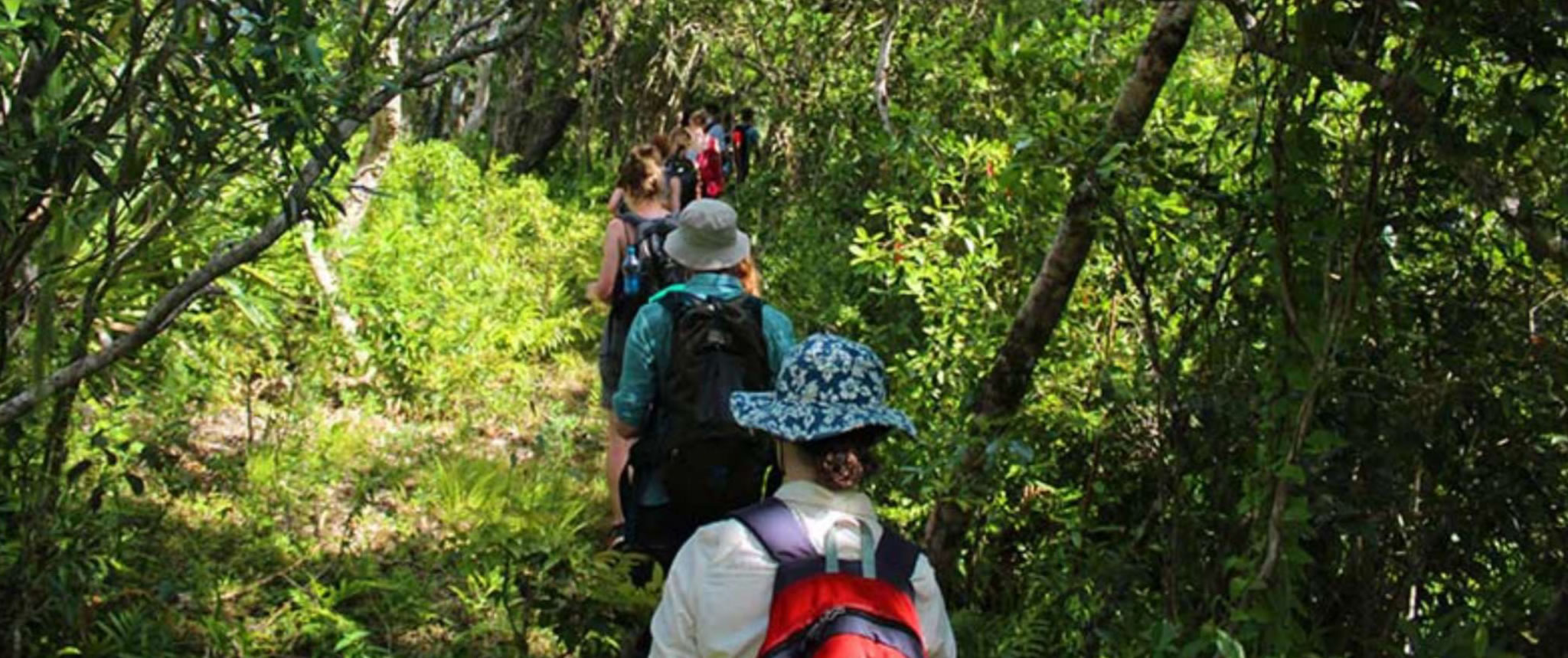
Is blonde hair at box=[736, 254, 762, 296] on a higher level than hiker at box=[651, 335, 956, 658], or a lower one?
higher

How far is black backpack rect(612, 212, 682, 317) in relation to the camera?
6.37 m

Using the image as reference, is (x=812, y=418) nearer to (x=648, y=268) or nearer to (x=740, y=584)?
(x=740, y=584)

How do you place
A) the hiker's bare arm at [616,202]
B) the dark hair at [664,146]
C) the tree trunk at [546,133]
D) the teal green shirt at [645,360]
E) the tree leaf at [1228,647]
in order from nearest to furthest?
the tree leaf at [1228,647] → the teal green shirt at [645,360] → the hiker's bare arm at [616,202] → the dark hair at [664,146] → the tree trunk at [546,133]

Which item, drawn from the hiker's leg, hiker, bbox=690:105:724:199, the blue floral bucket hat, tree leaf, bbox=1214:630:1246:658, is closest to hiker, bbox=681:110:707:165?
hiker, bbox=690:105:724:199

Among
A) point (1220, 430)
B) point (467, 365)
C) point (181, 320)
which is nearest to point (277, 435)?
point (181, 320)

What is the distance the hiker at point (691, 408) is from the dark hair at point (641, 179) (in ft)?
5.91

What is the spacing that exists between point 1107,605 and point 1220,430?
0.58 metres

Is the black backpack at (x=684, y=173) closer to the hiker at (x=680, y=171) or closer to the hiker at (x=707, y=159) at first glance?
the hiker at (x=680, y=171)

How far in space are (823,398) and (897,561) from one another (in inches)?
14.3

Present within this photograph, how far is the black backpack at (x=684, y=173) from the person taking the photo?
41.7ft

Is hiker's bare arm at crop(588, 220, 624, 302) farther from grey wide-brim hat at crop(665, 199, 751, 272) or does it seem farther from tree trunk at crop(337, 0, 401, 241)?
tree trunk at crop(337, 0, 401, 241)

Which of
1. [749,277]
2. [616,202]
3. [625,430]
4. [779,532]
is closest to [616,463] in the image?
[749,277]

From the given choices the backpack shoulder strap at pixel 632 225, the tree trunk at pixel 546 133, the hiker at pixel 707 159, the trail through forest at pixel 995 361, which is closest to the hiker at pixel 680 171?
the hiker at pixel 707 159

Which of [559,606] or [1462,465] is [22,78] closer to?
[559,606]
